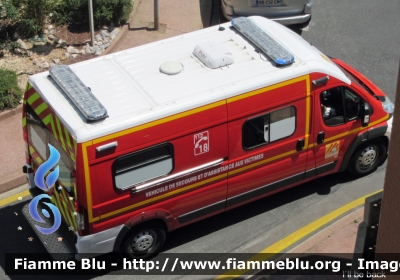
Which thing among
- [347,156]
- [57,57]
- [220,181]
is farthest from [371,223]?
[57,57]

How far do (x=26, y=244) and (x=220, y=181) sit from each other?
2.64 meters

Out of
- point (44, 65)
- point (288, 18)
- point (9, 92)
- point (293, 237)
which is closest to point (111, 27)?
point (44, 65)

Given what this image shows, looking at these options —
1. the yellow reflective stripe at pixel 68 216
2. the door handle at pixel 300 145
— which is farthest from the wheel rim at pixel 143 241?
the door handle at pixel 300 145

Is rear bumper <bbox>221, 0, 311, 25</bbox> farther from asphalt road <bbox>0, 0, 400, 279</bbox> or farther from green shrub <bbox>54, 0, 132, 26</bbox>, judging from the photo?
asphalt road <bbox>0, 0, 400, 279</bbox>

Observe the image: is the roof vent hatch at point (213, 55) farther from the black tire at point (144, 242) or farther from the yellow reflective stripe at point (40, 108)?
the black tire at point (144, 242)

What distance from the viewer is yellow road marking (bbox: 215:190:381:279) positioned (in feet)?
27.5

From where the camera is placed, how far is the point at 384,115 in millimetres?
9406

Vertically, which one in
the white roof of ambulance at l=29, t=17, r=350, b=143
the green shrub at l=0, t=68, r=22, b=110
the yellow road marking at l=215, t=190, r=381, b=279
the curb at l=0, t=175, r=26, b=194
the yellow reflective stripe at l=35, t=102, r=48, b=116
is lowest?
the yellow road marking at l=215, t=190, r=381, b=279

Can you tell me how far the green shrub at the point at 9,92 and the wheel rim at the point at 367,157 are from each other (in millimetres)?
5348

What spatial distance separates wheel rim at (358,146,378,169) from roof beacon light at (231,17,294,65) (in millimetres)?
2035

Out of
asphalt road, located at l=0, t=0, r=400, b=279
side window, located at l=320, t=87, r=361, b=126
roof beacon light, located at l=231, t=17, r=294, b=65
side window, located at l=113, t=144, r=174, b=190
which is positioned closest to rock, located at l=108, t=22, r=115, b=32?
roof beacon light, located at l=231, t=17, r=294, b=65

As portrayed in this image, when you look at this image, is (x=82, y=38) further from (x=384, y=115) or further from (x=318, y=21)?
(x=384, y=115)

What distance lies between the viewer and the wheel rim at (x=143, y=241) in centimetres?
830

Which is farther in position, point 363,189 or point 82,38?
point 82,38
